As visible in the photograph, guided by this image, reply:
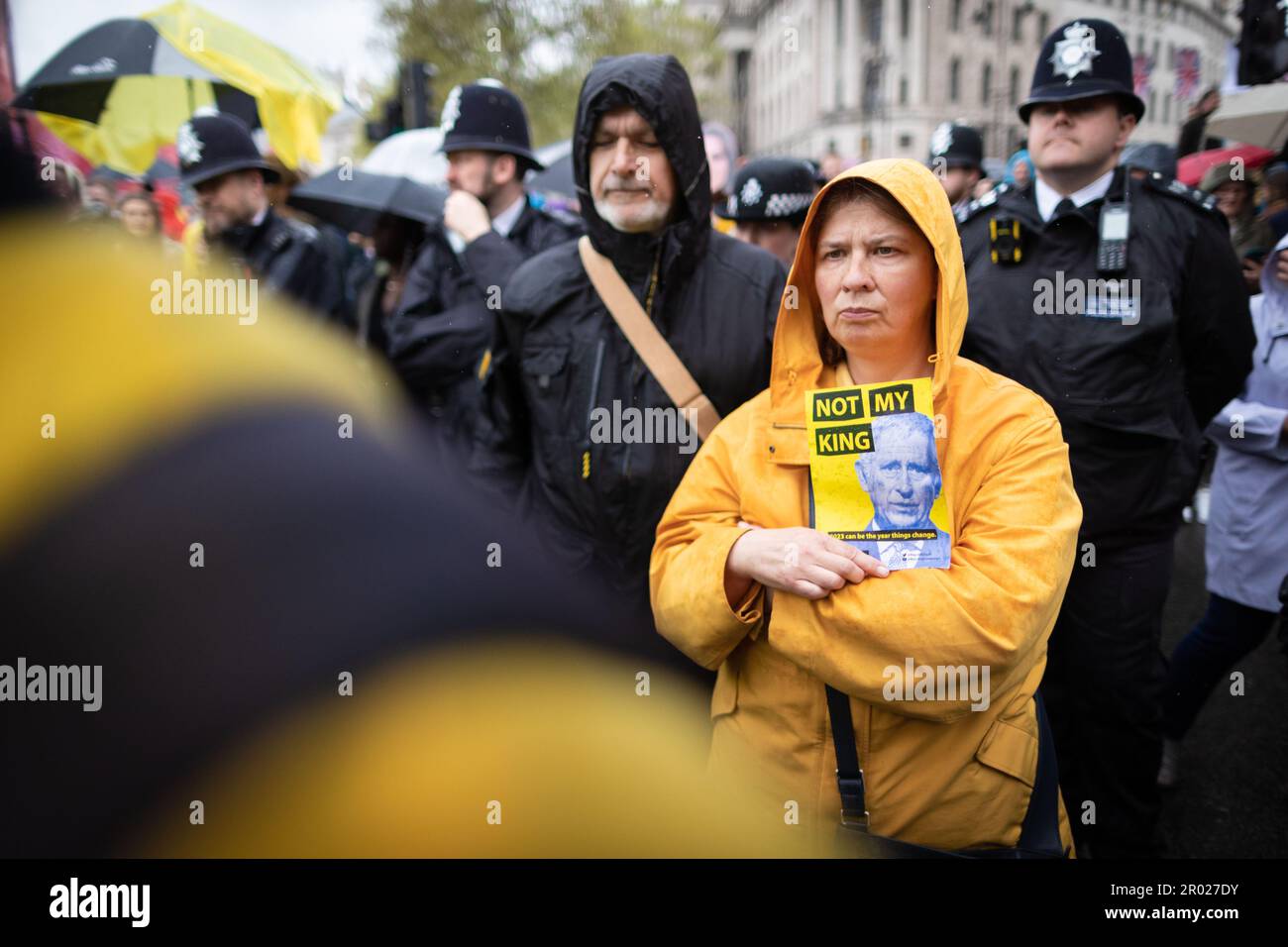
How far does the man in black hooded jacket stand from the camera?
2.04 m

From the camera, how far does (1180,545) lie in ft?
8.34

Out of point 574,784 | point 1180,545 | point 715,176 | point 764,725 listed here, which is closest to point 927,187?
point 764,725

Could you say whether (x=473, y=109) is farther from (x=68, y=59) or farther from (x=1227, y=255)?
(x=1227, y=255)

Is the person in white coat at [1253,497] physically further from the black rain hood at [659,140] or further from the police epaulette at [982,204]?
the black rain hood at [659,140]

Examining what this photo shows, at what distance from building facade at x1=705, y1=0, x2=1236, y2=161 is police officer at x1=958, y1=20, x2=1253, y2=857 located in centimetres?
7

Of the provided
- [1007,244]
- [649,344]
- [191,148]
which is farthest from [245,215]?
[1007,244]

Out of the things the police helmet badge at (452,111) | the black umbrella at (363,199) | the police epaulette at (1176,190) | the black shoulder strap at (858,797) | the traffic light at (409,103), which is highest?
the traffic light at (409,103)

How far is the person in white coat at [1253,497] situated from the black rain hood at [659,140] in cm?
133

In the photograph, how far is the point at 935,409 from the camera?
→ 1.35m

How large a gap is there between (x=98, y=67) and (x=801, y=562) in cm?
160

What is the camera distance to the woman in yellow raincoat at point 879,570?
124 cm

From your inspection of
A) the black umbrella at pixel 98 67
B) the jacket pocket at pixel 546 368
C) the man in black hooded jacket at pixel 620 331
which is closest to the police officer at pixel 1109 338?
the man in black hooded jacket at pixel 620 331

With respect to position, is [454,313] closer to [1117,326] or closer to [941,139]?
[941,139]

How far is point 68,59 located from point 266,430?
3.93 ft
